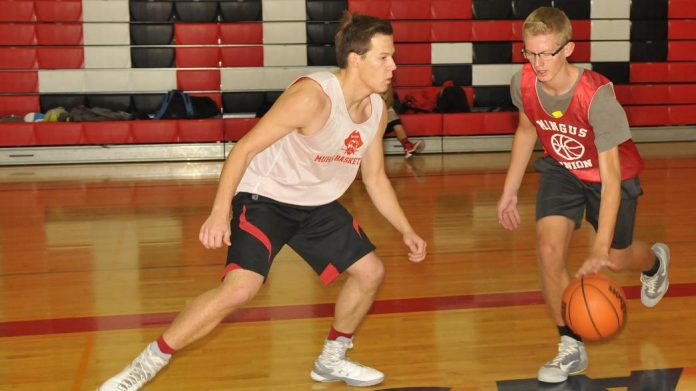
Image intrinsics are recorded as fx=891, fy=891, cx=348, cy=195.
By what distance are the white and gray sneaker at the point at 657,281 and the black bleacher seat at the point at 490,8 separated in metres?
7.99

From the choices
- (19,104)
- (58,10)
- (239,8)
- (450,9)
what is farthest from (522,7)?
(19,104)

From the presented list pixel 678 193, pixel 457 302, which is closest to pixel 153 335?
pixel 457 302

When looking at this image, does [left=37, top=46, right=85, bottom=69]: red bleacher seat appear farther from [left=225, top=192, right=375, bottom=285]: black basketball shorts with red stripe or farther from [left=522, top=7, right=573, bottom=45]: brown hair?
[left=522, top=7, right=573, bottom=45]: brown hair

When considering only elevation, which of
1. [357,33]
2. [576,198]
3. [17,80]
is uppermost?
[357,33]

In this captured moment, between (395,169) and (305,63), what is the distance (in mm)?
2427

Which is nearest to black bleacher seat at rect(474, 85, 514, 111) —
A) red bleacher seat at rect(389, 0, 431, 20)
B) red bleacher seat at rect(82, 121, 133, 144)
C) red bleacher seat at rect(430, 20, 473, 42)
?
red bleacher seat at rect(430, 20, 473, 42)

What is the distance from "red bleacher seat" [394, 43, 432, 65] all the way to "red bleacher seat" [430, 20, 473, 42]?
16 centimetres

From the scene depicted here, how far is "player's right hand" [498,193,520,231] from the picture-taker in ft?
11.7

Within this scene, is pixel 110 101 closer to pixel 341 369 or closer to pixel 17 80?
pixel 17 80

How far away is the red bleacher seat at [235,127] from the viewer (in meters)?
10.8

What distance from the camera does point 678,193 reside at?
778 cm

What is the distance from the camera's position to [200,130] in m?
10.8

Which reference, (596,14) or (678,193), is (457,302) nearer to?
(678,193)

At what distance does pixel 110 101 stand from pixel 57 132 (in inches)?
31.8
